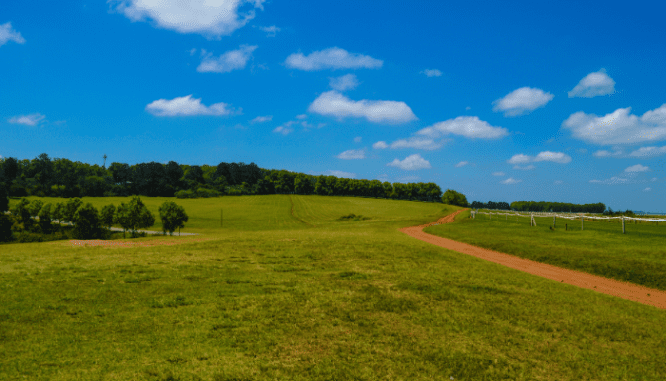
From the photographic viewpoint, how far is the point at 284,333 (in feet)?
25.8

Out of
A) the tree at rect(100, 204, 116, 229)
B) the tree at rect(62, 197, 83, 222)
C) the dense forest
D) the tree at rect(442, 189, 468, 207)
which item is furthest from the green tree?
the tree at rect(442, 189, 468, 207)

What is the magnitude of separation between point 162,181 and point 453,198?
13899 centimetres

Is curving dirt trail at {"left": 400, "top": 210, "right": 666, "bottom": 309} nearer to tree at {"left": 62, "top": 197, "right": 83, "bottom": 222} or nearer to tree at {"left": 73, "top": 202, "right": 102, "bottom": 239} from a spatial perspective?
Result: tree at {"left": 73, "top": 202, "right": 102, "bottom": 239}

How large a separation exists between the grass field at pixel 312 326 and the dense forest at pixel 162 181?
13723 cm

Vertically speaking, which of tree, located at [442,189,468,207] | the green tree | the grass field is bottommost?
the green tree

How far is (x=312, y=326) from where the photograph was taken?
8336 millimetres

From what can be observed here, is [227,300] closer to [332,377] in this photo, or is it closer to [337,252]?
[332,377]

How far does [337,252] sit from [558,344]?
46.3ft

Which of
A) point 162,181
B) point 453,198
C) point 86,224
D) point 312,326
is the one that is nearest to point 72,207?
point 86,224

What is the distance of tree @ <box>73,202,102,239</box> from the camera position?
6581cm

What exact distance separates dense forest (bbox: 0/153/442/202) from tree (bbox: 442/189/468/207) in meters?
25.2

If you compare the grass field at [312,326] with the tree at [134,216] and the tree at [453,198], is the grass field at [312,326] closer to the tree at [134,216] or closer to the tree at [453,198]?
the tree at [134,216]

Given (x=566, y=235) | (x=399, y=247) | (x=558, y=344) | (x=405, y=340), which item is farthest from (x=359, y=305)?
(x=566, y=235)

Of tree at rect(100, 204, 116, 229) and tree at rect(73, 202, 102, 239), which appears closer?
tree at rect(73, 202, 102, 239)
